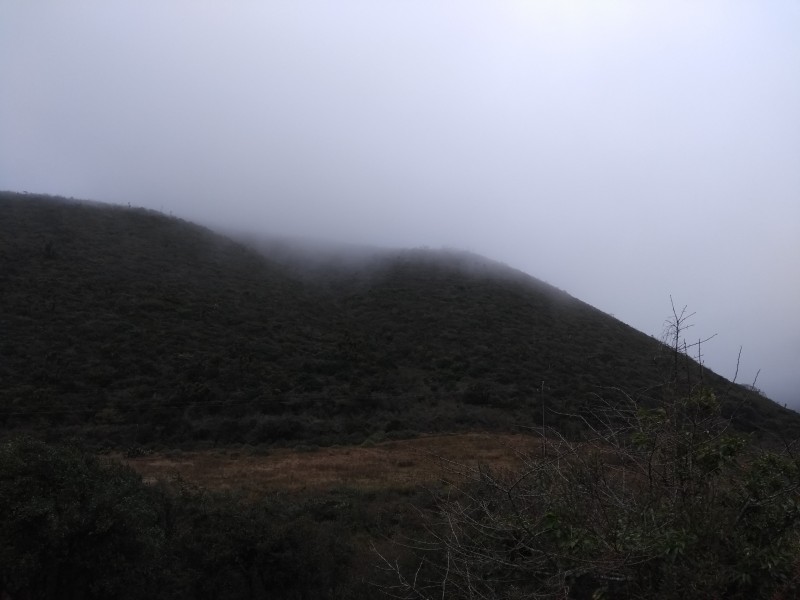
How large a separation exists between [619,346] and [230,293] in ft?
80.8

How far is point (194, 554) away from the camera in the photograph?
7168 millimetres

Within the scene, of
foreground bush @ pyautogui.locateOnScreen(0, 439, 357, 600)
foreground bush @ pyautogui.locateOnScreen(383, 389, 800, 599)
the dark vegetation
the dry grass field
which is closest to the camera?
foreground bush @ pyautogui.locateOnScreen(383, 389, 800, 599)

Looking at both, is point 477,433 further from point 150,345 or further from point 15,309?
point 15,309

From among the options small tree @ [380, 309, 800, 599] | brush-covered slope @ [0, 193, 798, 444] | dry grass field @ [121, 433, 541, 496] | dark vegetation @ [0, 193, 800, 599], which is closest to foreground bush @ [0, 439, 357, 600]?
dark vegetation @ [0, 193, 800, 599]

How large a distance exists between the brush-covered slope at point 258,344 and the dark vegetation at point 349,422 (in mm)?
147

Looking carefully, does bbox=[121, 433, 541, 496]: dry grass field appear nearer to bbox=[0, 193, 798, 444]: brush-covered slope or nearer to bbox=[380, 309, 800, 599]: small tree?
bbox=[0, 193, 798, 444]: brush-covered slope

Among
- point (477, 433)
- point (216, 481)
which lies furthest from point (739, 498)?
point (477, 433)

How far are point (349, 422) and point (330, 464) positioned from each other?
17.7 ft

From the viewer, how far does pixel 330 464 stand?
55.1 ft

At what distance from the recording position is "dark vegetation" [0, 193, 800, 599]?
3615mm

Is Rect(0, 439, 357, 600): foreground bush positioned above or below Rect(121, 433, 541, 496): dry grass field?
above

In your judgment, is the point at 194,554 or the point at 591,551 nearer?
the point at 591,551

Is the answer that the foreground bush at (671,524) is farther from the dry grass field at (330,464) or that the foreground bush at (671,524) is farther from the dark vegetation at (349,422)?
the dry grass field at (330,464)

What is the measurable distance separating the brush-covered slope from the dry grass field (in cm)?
179
